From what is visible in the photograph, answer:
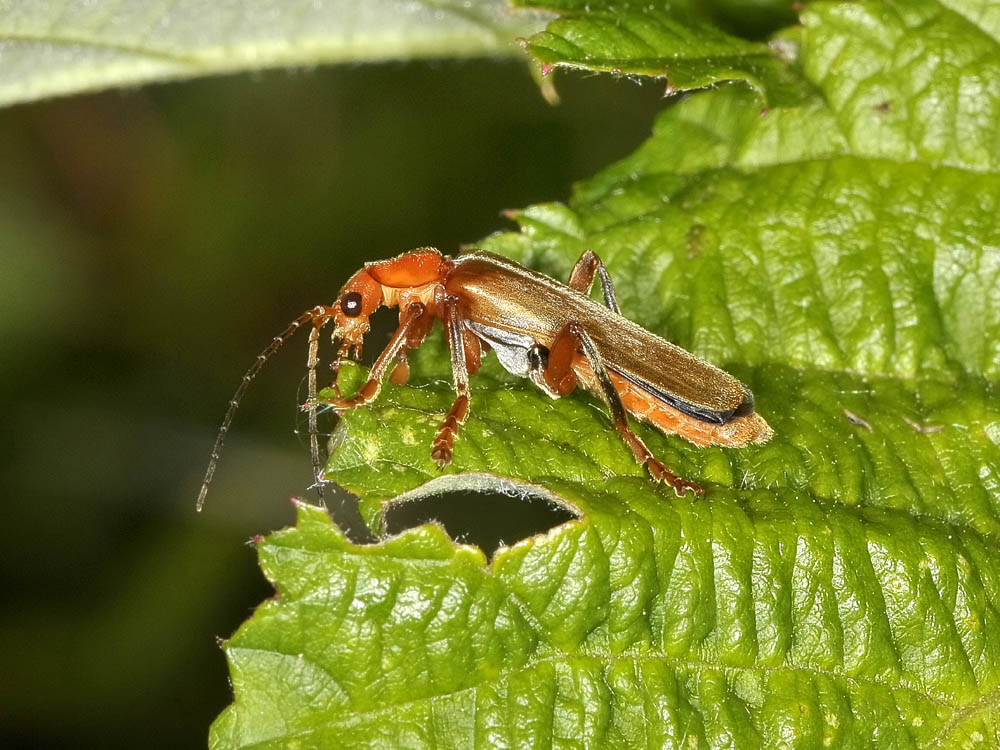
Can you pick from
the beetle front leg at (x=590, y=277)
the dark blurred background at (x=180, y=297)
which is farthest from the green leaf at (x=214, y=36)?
the beetle front leg at (x=590, y=277)

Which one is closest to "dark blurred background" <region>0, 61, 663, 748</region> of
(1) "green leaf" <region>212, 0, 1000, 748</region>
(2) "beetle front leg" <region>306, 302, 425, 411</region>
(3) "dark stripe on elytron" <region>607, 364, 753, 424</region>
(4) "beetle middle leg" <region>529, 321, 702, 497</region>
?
(2) "beetle front leg" <region>306, 302, 425, 411</region>

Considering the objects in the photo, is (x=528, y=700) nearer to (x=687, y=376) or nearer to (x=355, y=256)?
(x=687, y=376)

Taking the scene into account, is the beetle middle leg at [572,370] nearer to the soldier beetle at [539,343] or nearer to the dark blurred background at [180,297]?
the soldier beetle at [539,343]

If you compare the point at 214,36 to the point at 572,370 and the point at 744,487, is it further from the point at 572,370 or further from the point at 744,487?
the point at 744,487

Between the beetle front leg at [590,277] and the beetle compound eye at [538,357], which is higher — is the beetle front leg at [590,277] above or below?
above

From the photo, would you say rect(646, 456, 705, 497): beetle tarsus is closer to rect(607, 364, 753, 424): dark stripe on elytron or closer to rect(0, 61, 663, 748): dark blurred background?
rect(607, 364, 753, 424): dark stripe on elytron
